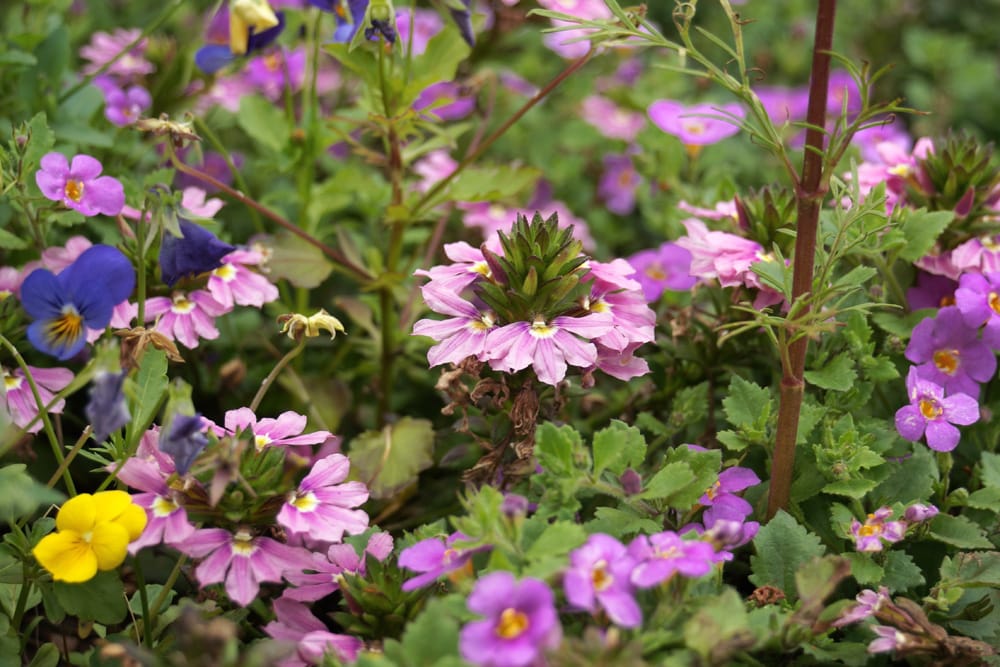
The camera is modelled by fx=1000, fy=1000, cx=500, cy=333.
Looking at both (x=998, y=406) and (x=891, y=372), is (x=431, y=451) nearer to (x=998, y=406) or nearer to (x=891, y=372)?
(x=891, y=372)

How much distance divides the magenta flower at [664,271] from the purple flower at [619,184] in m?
0.56

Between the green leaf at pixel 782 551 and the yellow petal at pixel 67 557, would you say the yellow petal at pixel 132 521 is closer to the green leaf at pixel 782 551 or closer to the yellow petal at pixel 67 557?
the yellow petal at pixel 67 557

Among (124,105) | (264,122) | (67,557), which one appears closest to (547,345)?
(67,557)

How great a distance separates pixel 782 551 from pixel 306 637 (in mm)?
A: 644

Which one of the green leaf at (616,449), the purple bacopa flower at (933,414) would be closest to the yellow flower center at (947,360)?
the purple bacopa flower at (933,414)

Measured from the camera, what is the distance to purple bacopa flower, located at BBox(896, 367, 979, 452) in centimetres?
145

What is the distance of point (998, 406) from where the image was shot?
1.68 m

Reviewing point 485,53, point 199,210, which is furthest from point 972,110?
point 199,210

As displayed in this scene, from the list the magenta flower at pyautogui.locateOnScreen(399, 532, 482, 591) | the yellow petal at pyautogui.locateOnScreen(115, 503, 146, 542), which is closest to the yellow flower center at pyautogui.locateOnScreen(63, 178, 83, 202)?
the yellow petal at pyautogui.locateOnScreen(115, 503, 146, 542)

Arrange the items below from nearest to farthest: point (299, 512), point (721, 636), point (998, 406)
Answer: point (721, 636), point (299, 512), point (998, 406)

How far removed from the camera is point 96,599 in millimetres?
1288

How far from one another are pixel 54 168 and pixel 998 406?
1.58m

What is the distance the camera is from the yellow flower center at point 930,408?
58.4 inches

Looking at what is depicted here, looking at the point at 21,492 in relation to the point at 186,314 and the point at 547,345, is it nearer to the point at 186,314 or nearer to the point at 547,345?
the point at 186,314
